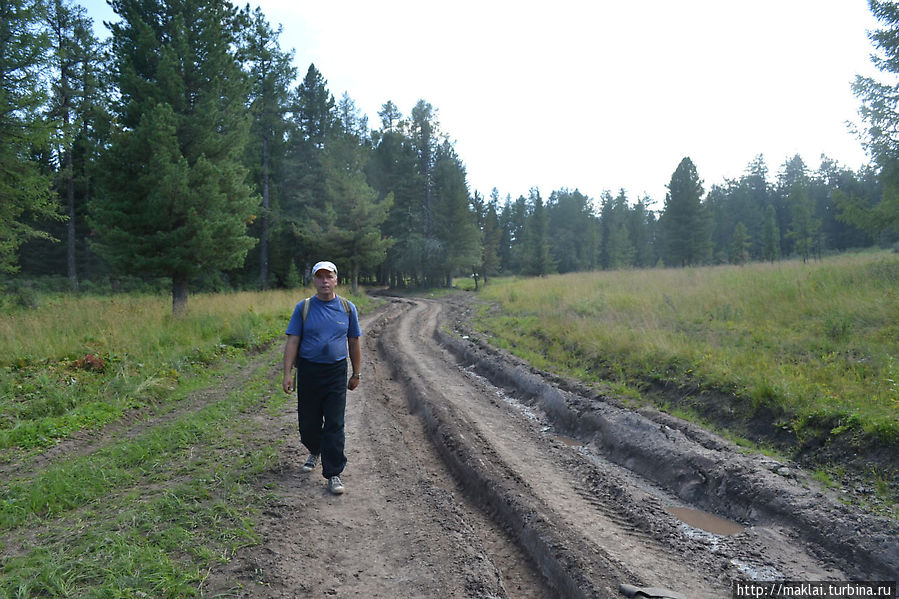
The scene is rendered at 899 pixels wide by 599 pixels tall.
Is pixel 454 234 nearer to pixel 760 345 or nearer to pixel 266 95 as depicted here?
pixel 266 95

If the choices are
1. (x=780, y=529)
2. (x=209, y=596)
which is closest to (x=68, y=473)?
(x=209, y=596)

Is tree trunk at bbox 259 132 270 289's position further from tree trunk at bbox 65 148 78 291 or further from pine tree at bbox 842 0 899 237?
pine tree at bbox 842 0 899 237

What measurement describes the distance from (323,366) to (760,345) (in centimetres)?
762

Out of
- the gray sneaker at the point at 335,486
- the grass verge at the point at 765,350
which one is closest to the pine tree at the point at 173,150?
the grass verge at the point at 765,350

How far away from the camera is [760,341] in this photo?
8312 millimetres

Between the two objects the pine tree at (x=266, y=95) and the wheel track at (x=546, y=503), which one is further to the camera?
the pine tree at (x=266, y=95)

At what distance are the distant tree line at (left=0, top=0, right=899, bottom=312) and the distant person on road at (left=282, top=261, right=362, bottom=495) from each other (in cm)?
1098

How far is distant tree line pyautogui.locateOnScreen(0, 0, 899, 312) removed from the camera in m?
13.3

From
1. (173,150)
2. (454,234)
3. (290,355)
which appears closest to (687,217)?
(454,234)

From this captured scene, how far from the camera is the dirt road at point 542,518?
3164 mm

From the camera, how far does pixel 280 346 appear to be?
41.5 feet

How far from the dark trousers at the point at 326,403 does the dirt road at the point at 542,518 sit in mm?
330

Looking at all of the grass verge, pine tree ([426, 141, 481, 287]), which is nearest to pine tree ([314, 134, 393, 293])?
pine tree ([426, 141, 481, 287])

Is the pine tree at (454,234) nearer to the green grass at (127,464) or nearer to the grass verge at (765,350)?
the grass verge at (765,350)
